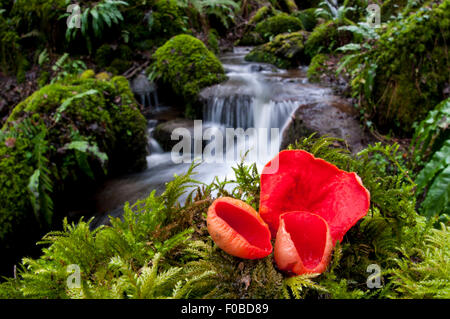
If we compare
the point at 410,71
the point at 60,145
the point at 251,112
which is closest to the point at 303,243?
the point at 60,145

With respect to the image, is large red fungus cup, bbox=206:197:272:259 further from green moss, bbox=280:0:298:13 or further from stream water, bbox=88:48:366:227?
green moss, bbox=280:0:298:13

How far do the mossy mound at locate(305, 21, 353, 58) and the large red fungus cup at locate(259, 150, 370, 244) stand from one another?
24.1 ft

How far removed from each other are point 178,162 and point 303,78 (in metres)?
3.88

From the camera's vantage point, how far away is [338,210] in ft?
2.99

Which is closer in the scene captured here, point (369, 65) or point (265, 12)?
point (369, 65)

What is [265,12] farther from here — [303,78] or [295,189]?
[295,189]

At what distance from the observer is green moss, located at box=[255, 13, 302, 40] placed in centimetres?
1007

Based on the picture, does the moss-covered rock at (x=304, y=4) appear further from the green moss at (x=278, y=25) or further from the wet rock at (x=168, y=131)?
the wet rock at (x=168, y=131)

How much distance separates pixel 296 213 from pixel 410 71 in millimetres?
3688

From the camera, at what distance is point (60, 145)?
11.2 ft

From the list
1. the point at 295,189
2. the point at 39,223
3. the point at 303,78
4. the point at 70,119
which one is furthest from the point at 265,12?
the point at 295,189

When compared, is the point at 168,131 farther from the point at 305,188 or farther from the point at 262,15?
the point at 262,15

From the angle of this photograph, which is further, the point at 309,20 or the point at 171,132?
the point at 309,20

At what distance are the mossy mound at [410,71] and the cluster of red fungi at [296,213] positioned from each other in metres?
3.41
